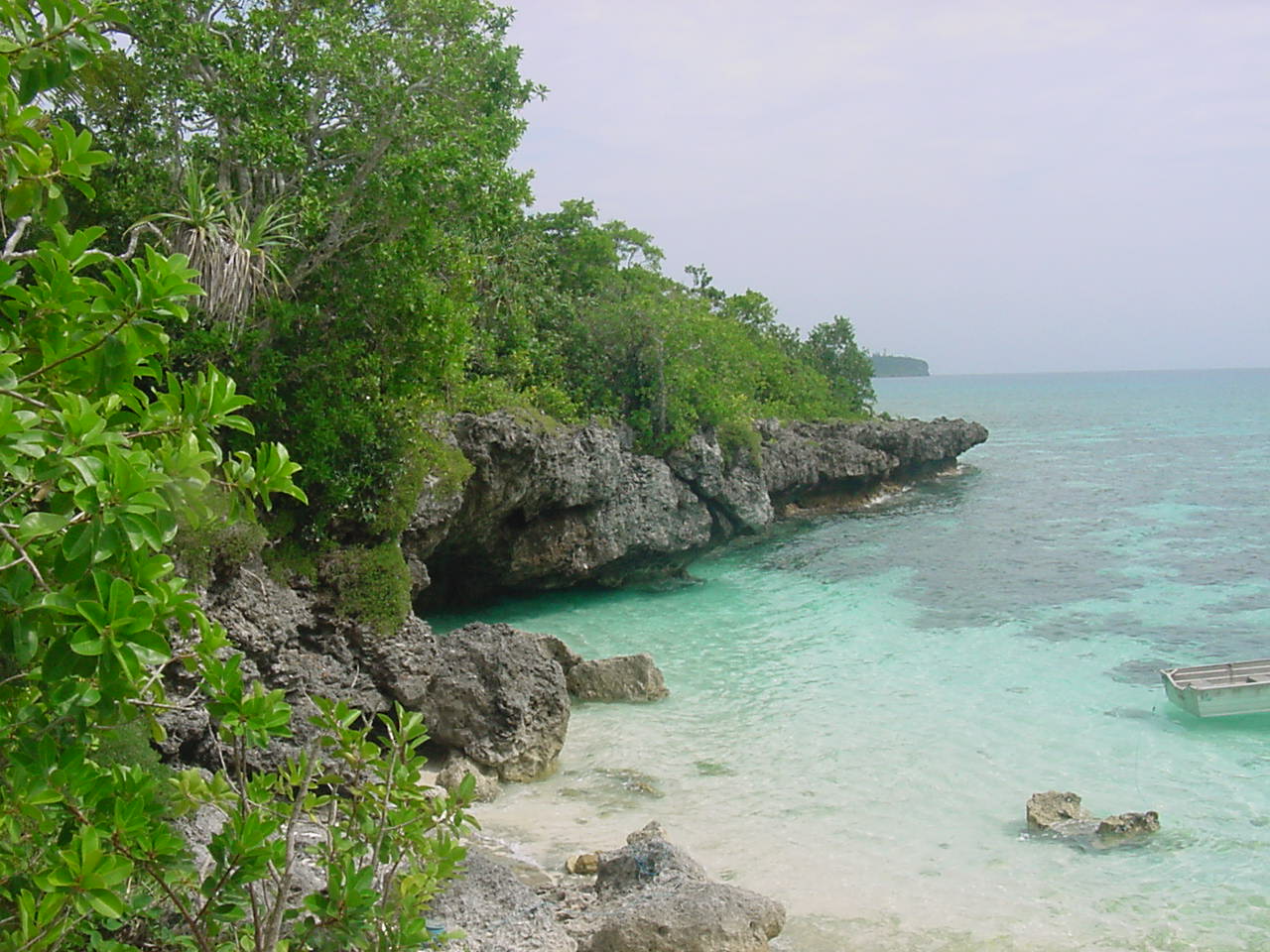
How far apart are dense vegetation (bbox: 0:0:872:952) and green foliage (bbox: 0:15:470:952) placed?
1cm

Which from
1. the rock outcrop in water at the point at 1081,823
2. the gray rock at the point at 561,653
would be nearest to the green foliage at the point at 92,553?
the rock outcrop in water at the point at 1081,823

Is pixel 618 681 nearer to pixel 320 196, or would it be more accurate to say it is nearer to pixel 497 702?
pixel 497 702

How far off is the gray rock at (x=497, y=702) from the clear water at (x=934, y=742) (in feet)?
1.33

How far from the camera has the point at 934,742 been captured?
36.8 ft

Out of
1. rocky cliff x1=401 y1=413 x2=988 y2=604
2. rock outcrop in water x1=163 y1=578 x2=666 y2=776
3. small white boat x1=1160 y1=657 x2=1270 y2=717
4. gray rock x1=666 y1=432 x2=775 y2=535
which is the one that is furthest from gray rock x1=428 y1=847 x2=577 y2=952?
gray rock x1=666 y1=432 x2=775 y2=535

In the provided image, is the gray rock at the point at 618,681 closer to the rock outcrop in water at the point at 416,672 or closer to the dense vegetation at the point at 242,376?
the rock outcrop in water at the point at 416,672

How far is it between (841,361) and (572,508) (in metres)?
24.7

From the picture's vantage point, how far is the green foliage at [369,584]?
10539 mm

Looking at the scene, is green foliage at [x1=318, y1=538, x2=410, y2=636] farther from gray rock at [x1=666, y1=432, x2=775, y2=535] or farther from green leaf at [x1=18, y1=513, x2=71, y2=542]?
gray rock at [x1=666, y1=432, x2=775, y2=535]

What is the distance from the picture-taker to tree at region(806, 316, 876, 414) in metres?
40.3

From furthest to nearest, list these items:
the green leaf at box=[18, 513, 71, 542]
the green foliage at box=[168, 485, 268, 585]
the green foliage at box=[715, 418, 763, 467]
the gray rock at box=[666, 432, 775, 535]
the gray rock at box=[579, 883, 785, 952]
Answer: the green foliage at box=[715, 418, 763, 467]
the gray rock at box=[666, 432, 775, 535]
the green foliage at box=[168, 485, 268, 585]
the gray rock at box=[579, 883, 785, 952]
the green leaf at box=[18, 513, 71, 542]

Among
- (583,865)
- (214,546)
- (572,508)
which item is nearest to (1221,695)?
(583,865)

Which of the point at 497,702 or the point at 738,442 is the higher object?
the point at 738,442

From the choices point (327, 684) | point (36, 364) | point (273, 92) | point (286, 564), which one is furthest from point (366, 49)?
point (36, 364)
